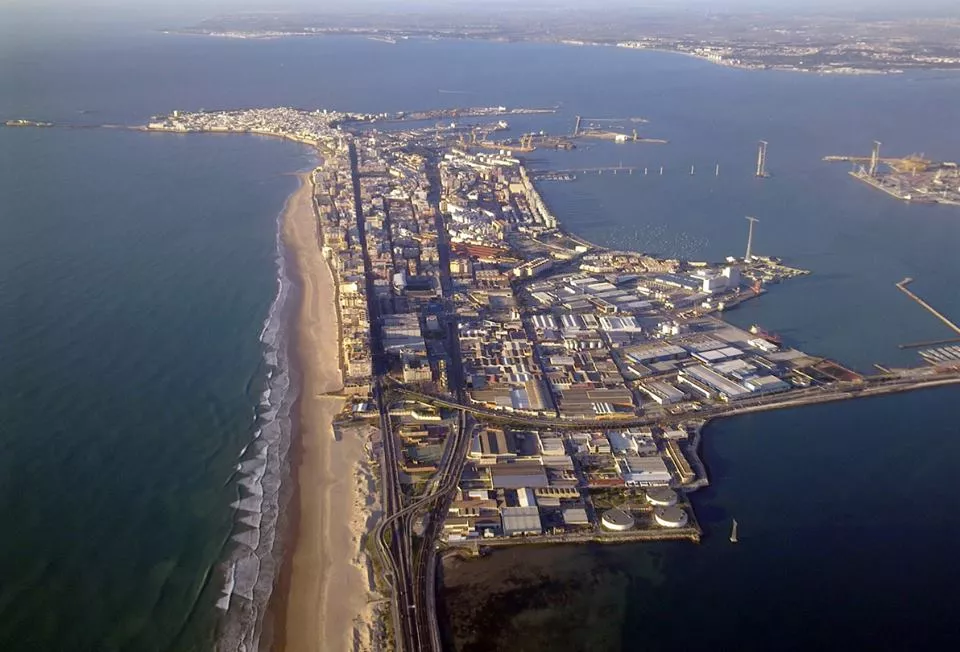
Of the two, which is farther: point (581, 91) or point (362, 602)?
point (581, 91)

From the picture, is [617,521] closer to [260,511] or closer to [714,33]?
[260,511]

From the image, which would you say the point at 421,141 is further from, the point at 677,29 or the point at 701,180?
the point at 677,29

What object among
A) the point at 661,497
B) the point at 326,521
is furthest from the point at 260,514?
the point at 661,497

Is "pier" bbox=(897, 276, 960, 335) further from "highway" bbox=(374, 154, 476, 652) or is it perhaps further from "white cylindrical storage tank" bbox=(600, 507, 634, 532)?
"highway" bbox=(374, 154, 476, 652)

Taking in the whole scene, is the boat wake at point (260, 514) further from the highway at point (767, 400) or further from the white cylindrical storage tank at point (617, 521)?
the white cylindrical storage tank at point (617, 521)

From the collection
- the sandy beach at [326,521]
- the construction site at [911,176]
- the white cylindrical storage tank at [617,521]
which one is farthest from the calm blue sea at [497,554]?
the construction site at [911,176]

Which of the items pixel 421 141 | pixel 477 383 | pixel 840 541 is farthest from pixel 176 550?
pixel 421 141

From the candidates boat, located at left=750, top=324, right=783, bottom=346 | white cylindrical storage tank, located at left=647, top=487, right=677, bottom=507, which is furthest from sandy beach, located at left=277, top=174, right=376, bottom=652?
boat, located at left=750, top=324, right=783, bottom=346
